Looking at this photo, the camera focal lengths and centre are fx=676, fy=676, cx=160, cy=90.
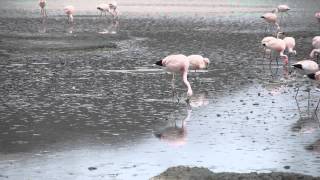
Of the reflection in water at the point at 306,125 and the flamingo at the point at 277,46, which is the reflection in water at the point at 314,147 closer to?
the reflection in water at the point at 306,125

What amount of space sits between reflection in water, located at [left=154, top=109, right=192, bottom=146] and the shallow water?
2 centimetres

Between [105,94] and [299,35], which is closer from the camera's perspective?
[105,94]

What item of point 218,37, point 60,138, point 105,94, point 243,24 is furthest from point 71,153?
point 243,24

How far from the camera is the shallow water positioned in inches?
367

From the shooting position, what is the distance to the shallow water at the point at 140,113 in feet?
30.6

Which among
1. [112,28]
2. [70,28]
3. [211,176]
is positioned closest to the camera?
[211,176]

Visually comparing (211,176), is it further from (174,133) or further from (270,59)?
(270,59)

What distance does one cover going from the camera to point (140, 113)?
1257cm

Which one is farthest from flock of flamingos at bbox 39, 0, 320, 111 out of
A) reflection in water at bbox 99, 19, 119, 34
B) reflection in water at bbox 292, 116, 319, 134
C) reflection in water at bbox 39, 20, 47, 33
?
reflection in water at bbox 39, 20, 47, 33

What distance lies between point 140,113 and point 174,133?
63.7 inches

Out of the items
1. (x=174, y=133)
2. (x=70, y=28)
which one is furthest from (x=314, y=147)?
(x=70, y=28)

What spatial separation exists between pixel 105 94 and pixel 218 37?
13987mm

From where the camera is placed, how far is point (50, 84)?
51.5ft

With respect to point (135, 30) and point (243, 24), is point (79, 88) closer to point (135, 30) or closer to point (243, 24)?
point (135, 30)
